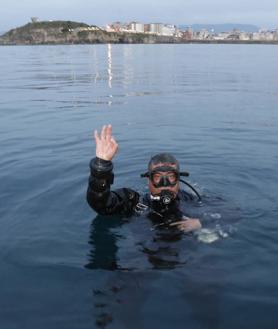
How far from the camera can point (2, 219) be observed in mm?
7887

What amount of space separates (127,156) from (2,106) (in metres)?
9.68

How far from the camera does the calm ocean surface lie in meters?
5.14

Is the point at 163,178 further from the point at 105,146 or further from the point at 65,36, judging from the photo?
the point at 65,36

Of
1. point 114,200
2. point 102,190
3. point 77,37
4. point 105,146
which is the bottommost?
point 114,200

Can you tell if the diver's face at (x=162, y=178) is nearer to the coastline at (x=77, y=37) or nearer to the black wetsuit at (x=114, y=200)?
the black wetsuit at (x=114, y=200)

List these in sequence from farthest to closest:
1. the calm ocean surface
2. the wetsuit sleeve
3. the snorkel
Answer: the snorkel < the wetsuit sleeve < the calm ocean surface

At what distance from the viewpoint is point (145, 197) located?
280 inches

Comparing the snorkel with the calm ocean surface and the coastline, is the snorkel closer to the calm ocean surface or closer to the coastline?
the calm ocean surface

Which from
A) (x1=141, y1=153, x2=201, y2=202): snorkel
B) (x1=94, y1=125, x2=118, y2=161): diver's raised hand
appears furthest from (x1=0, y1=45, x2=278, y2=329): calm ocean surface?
(x1=94, y1=125, x2=118, y2=161): diver's raised hand

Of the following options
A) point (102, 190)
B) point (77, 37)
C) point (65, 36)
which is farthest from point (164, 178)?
point (65, 36)

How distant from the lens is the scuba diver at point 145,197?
5898 millimetres

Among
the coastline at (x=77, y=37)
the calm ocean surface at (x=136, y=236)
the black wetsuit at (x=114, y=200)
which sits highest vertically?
the coastline at (x=77, y=37)

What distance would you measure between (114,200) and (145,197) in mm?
847

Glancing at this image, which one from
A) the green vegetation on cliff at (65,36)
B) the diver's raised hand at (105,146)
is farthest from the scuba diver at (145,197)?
the green vegetation on cliff at (65,36)
